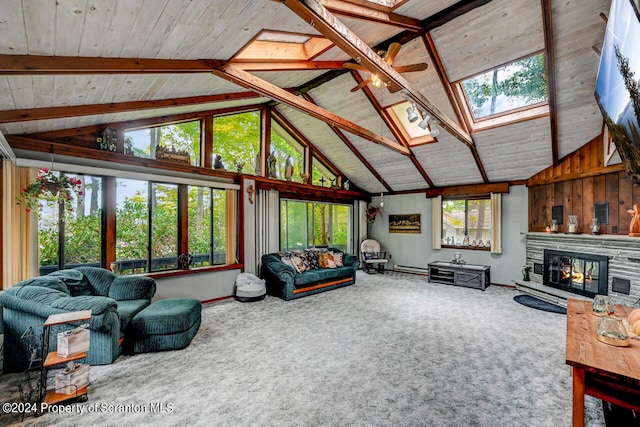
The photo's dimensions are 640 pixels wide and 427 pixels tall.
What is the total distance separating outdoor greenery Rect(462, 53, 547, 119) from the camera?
407 cm

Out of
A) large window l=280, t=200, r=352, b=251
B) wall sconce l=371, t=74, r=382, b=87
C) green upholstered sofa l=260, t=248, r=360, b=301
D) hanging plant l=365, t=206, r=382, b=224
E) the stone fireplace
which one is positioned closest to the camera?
wall sconce l=371, t=74, r=382, b=87

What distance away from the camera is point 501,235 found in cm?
631

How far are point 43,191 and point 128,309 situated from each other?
1.61 meters

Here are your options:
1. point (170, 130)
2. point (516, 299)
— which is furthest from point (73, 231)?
point (516, 299)

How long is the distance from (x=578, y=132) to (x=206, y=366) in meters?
6.29

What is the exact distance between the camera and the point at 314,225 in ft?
24.6

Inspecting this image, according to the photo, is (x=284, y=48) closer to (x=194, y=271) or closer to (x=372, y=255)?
(x=194, y=271)

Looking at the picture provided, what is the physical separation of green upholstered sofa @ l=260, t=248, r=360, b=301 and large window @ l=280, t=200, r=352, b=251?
1194 millimetres

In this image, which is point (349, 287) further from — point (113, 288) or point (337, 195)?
point (113, 288)

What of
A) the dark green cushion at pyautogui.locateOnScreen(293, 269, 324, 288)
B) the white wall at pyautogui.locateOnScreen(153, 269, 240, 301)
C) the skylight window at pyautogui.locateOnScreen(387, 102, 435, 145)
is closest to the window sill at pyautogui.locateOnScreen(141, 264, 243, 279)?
the white wall at pyautogui.locateOnScreen(153, 269, 240, 301)

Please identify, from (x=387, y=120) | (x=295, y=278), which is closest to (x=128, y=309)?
(x=295, y=278)

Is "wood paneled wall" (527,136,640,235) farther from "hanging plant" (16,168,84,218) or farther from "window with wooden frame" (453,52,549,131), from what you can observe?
"hanging plant" (16,168,84,218)

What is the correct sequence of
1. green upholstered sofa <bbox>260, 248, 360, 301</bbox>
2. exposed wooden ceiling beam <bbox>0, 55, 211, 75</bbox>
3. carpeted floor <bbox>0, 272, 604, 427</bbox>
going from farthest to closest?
1. green upholstered sofa <bbox>260, 248, 360, 301</bbox>
2. carpeted floor <bbox>0, 272, 604, 427</bbox>
3. exposed wooden ceiling beam <bbox>0, 55, 211, 75</bbox>

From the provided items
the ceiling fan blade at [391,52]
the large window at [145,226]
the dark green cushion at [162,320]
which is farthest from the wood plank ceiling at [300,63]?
the dark green cushion at [162,320]
